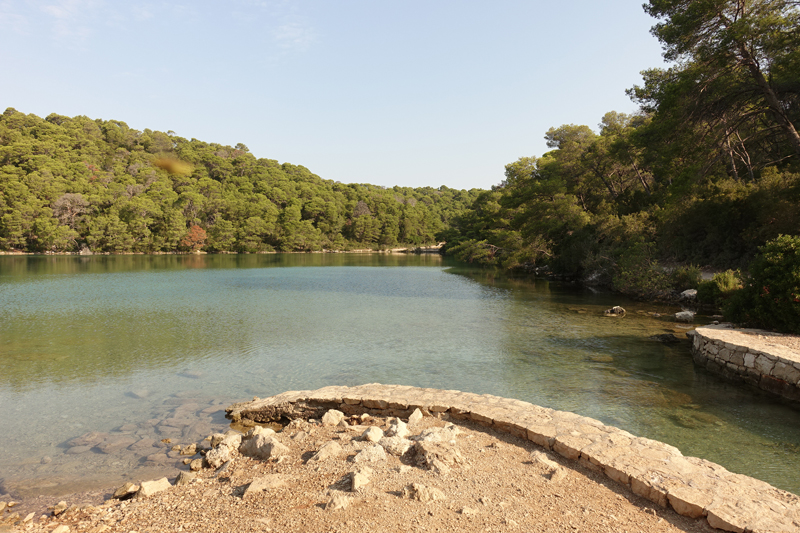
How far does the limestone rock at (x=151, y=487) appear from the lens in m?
4.66

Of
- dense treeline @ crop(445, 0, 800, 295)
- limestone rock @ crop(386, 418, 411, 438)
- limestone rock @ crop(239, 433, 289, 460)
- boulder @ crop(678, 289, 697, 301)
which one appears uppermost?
dense treeline @ crop(445, 0, 800, 295)

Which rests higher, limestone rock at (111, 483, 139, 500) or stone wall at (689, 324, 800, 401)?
stone wall at (689, 324, 800, 401)

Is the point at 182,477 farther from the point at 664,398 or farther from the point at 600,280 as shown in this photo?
the point at 600,280

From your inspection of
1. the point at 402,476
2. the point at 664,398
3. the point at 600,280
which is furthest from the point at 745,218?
the point at 402,476

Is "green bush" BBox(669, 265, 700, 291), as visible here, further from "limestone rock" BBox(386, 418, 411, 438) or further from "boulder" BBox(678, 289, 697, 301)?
"limestone rock" BBox(386, 418, 411, 438)

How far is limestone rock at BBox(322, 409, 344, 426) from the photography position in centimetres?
652

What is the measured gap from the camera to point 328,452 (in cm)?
513

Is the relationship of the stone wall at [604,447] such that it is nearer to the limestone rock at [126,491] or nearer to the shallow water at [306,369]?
the shallow water at [306,369]

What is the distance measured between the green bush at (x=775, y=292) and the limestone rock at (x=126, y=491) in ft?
42.1

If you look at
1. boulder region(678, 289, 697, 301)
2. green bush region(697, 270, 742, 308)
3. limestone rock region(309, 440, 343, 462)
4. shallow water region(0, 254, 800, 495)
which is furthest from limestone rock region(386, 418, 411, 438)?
boulder region(678, 289, 697, 301)

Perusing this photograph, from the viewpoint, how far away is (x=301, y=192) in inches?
4112

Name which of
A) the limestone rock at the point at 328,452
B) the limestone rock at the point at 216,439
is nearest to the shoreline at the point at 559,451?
the limestone rock at the point at 328,452

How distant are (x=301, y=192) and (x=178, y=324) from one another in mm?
91701

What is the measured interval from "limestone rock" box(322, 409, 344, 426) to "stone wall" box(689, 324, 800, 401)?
8178mm
